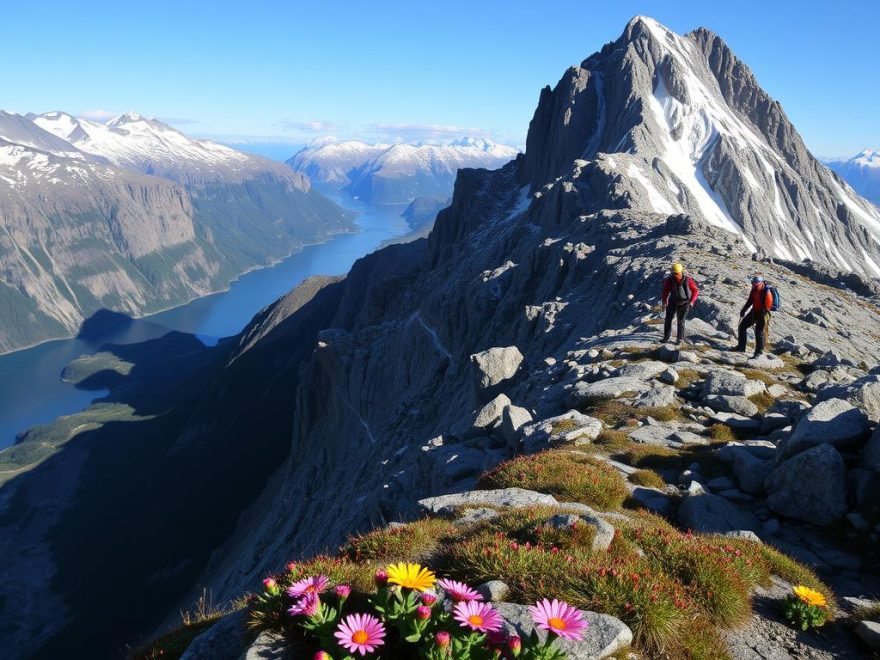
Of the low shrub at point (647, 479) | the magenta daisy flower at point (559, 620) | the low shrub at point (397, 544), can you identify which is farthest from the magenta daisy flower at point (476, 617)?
the low shrub at point (647, 479)

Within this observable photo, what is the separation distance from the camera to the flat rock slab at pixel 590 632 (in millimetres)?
6305

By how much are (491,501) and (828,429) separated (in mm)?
7955

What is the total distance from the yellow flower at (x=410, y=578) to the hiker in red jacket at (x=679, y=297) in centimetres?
2143

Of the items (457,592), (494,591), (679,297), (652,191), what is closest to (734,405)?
(679,297)

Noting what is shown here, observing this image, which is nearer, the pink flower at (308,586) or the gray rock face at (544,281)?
the pink flower at (308,586)

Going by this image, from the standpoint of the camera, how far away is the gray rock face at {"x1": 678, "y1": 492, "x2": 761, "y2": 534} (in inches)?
472

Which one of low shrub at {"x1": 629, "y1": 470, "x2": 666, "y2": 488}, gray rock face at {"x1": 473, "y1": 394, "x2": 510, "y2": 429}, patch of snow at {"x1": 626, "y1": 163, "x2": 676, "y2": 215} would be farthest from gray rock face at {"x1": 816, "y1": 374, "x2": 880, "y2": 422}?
patch of snow at {"x1": 626, "y1": 163, "x2": 676, "y2": 215}

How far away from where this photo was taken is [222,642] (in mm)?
7062

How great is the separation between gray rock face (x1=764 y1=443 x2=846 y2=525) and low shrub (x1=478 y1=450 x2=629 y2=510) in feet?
11.1

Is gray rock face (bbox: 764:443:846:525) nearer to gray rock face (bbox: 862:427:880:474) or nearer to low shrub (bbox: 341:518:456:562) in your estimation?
gray rock face (bbox: 862:427:880:474)

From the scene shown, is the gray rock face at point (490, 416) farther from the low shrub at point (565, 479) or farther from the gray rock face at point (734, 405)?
the low shrub at point (565, 479)

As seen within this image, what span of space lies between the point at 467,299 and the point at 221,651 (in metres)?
60.7

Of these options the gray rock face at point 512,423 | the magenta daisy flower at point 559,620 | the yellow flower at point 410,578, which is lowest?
the gray rock face at point 512,423

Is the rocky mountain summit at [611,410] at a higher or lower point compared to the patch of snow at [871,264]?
lower
